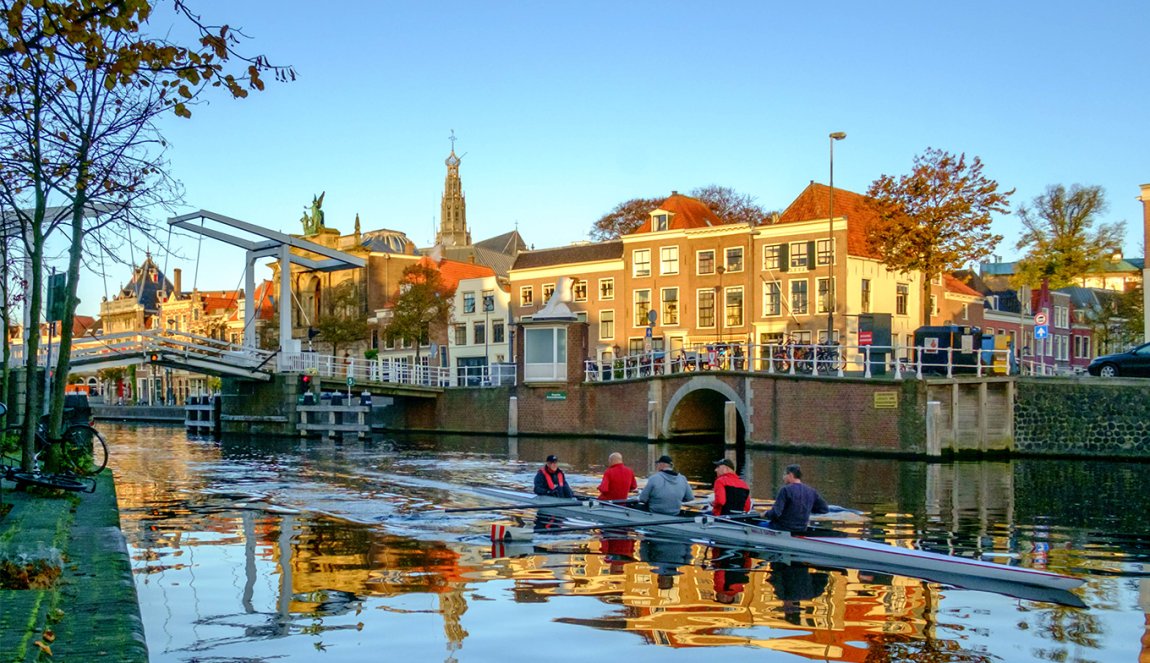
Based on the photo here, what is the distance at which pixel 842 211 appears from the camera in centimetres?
4991

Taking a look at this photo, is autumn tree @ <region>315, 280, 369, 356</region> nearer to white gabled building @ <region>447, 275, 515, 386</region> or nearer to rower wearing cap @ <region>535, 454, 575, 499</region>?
white gabled building @ <region>447, 275, 515, 386</region>

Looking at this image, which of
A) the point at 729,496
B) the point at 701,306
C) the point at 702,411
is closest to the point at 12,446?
the point at 729,496

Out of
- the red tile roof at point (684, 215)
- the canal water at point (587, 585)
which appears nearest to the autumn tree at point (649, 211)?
the red tile roof at point (684, 215)

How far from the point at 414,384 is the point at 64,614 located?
45.3 m

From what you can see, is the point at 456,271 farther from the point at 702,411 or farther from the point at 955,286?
the point at 702,411

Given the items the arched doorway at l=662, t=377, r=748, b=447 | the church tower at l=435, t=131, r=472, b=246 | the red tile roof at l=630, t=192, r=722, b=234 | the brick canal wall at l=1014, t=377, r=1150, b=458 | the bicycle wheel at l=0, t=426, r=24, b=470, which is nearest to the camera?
the bicycle wheel at l=0, t=426, r=24, b=470

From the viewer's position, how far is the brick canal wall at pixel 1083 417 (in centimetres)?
3131

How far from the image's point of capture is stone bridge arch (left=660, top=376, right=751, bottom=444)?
124 feet

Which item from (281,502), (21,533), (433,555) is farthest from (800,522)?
(281,502)

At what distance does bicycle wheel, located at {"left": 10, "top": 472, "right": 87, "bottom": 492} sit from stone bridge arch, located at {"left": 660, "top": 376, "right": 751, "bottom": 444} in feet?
83.4

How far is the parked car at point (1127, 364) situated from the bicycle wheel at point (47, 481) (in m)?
29.3

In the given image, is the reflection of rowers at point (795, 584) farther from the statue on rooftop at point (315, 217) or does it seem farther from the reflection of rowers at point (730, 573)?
the statue on rooftop at point (315, 217)

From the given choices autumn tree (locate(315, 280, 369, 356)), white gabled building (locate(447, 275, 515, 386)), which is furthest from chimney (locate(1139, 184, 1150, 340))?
autumn tree (locate(315, 280, 369, 356))

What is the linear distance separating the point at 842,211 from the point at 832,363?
1650 centimetres
